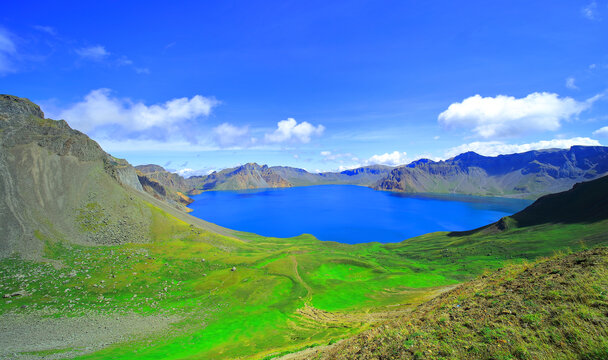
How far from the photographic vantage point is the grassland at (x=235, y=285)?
34.5 metres

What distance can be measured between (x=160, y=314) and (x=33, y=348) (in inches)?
601

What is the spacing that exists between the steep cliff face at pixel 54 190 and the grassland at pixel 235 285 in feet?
18.0

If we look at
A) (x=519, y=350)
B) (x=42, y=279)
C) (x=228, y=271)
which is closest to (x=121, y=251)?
(x=42, y=279)

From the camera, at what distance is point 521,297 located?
590 inches

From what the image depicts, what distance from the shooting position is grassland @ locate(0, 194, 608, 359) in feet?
113

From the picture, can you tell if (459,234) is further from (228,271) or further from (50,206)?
(50,206)

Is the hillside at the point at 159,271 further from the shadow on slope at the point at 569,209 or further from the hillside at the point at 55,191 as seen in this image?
the shadow on slope at the point at 569,209

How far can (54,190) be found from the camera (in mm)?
74062

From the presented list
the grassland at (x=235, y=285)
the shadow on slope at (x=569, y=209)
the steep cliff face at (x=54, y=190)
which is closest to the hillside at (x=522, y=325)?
the grassland at (x=235, y=285)

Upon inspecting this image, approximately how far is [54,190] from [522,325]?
108 m

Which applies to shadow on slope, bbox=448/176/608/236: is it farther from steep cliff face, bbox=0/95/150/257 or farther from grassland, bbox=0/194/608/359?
steep cliff face, bbox=0/95/150/257

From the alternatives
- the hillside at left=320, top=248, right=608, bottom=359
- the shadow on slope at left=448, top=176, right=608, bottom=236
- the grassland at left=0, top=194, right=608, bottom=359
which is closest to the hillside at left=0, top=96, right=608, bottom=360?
the grassland at left=0, top=194, right=608, bottom=359

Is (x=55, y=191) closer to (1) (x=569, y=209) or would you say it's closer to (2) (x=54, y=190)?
(2) (x=54, y=190)

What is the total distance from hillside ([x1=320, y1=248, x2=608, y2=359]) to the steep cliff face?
80018 mm
